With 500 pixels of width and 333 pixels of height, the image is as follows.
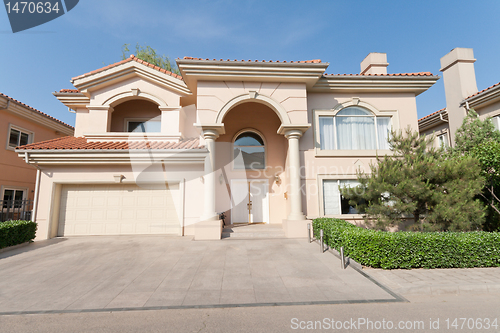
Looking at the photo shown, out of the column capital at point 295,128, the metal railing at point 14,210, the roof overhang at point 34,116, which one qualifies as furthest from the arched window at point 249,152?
the roof overhang at point 34,116

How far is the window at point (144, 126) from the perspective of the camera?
44.5ft

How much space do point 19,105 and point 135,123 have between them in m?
7.28

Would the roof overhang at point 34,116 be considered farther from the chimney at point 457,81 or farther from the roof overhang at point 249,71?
the chimney at point 457,81

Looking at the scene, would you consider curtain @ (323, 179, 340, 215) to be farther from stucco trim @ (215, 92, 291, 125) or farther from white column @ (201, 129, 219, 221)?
white column @ (201, 129, 219, 221)

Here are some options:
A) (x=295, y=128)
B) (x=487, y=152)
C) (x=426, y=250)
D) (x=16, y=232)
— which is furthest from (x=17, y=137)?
(x=487, y=152)

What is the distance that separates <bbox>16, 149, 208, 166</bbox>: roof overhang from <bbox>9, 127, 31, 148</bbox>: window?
20.4 ft

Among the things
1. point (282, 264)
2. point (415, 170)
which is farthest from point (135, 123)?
point (415, 170)

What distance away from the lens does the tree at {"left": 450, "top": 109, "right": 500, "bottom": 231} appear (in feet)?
29.3

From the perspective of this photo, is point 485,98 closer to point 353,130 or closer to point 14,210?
point 353,130

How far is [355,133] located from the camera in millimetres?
12234

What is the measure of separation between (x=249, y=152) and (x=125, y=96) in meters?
6.81

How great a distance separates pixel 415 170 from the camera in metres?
8.12

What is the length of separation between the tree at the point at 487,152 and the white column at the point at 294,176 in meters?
6.01

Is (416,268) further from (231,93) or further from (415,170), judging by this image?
(231,93)
